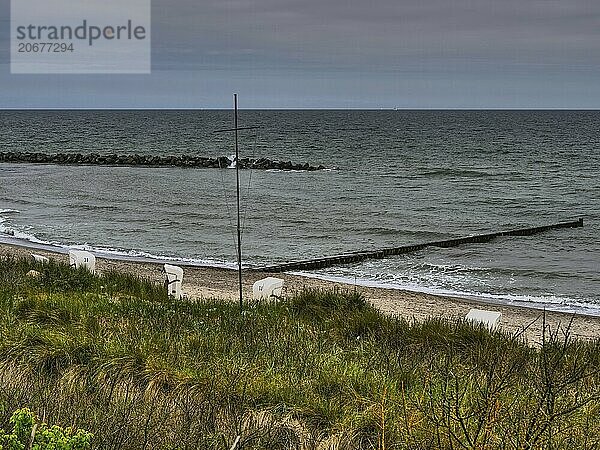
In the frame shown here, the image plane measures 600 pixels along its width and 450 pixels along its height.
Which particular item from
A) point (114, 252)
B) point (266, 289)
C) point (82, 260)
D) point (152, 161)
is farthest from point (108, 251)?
point (152, 161)

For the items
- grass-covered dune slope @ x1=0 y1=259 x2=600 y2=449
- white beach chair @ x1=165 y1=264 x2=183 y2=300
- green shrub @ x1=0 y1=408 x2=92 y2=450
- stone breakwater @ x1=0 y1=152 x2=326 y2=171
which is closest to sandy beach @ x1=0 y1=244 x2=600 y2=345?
white beach chair @ x1=165 y1=264 x2=183 y2=300

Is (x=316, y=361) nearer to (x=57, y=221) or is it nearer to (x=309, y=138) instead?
(x=57, y=221)

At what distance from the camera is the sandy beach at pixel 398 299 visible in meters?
13.5

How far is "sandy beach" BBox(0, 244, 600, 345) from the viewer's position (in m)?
13.5

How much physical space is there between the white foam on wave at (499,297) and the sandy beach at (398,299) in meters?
0.47

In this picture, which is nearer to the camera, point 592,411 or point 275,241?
point 592,411

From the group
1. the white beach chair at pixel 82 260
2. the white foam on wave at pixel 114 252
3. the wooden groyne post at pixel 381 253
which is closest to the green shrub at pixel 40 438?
the white beach chair at pixel 82 260

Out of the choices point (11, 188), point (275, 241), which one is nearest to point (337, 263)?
point (275, 241)

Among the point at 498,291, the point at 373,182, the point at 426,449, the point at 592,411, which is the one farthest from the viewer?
the point at 373,182

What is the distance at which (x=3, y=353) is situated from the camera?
249 inches

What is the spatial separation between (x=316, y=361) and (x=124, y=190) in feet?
117

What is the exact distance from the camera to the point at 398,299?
15.8 meters

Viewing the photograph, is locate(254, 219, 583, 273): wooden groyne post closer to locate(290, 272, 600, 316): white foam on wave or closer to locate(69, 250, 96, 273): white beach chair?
locate(290, 272, 600, 316): white foam on wave

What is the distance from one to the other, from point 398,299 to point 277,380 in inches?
407
